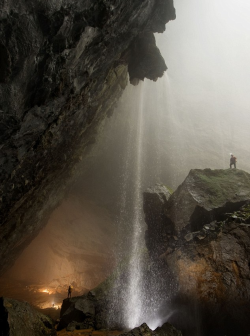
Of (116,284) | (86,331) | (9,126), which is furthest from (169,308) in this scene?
(9,126)

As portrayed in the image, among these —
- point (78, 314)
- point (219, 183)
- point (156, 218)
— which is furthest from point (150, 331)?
point (219, 183)

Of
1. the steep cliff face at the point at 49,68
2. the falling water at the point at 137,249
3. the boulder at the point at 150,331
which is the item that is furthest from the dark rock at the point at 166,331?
the steep cliff face at the point at 49,68

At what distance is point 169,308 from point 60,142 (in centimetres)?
1341

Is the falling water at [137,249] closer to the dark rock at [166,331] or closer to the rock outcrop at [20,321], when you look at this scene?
the dark rock at [166,331]

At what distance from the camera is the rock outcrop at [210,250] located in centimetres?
1059

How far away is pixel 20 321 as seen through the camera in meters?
8.48

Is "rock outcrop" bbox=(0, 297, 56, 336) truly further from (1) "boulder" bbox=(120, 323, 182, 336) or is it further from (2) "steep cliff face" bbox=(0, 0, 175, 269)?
(2) "steep cliff face" bbox=(0, 0, 175, 269)

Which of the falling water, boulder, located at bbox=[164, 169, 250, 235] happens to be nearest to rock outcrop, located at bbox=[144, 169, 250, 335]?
boulder, located at bbox=[164, 169, 250, 235]

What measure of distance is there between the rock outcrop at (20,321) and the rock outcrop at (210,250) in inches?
320

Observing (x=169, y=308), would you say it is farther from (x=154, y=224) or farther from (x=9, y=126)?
(x=9, y=126)

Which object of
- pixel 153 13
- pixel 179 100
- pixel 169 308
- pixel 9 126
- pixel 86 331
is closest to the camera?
pixel 9 126

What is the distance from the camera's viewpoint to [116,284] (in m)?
15.8

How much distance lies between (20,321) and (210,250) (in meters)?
10.7

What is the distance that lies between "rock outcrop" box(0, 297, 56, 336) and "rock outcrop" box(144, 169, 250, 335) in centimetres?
812
